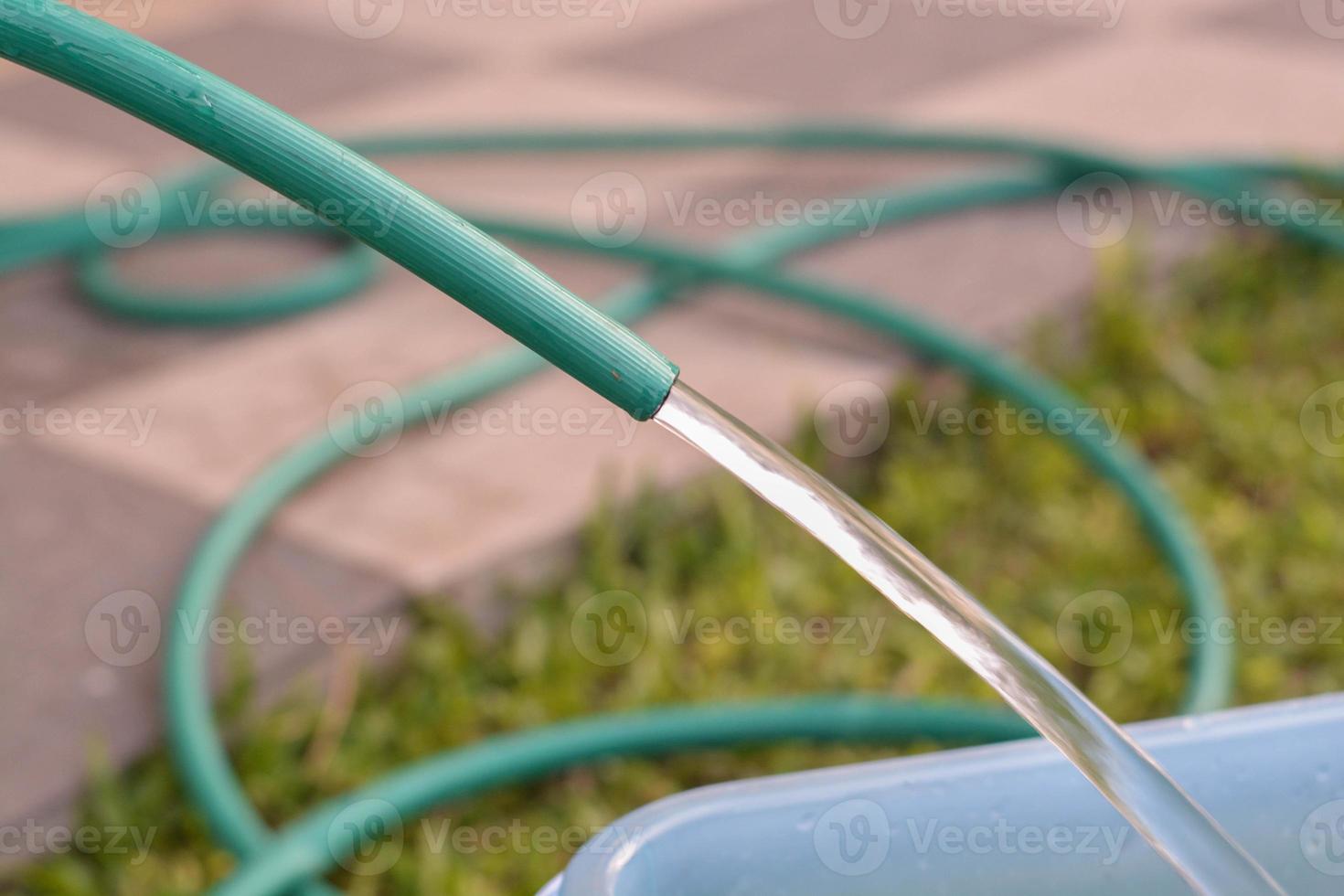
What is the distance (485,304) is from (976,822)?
35cm

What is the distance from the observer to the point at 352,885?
125cm

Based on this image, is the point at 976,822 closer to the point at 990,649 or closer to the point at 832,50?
the point at 990,649

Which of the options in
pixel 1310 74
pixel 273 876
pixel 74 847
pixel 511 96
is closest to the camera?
Answer: pixel 273 876

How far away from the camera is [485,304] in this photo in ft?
1.89

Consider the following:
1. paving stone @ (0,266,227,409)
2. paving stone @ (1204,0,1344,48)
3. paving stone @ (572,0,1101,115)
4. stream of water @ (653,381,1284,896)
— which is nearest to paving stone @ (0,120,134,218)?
paving stone @ (0,266,227,409)

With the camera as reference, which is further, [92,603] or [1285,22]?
[1285,22]

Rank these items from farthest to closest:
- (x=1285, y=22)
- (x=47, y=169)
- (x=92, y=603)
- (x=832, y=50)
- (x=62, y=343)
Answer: (x=1285, y=22) → (x=832, y=50) → (x=47, y=169) → (x=62, y=343) → (x=92, y=603)

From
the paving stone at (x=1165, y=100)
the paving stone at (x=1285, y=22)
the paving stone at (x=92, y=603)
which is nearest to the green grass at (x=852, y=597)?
the paving stone at (x=92, y=603)

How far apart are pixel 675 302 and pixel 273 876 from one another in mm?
1190

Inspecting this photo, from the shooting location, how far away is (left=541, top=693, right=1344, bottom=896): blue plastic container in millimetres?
674

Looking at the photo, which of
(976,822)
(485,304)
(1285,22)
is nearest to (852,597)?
(976,822)

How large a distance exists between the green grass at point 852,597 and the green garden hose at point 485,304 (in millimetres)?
51

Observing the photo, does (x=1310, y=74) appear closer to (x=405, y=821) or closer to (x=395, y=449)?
(x=395, y=449)

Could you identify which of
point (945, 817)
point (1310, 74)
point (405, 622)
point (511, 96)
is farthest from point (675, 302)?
point (1310, 74)
